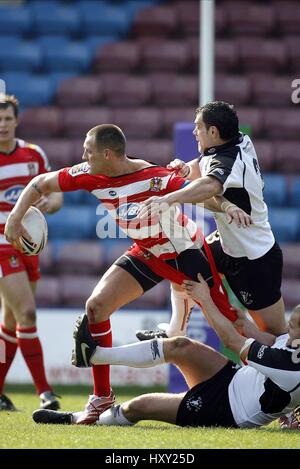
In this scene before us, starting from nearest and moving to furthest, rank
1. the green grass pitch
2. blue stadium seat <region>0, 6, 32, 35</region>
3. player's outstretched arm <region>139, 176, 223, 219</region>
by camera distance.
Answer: the green grass pitch → player's outstretched arm <region>139, 176, 223, 219</region> → blue stadium seat <region>0, 6, 32, 35</region>

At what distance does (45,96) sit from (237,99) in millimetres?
2469

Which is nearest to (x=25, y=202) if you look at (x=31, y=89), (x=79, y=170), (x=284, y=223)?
(x=79, y=170)

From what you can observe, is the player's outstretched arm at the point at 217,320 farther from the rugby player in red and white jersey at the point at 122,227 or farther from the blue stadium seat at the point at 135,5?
the blue stadium seat at the point at 135,5

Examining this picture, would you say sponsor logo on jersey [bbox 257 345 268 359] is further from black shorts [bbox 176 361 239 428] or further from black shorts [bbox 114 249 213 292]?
black shorts [bbox 114 249 213 292]

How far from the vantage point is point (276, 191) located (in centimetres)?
1220

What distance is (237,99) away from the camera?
43.3ft

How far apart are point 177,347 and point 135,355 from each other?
0.88ft

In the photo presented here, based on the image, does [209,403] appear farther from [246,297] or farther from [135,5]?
[135,5]

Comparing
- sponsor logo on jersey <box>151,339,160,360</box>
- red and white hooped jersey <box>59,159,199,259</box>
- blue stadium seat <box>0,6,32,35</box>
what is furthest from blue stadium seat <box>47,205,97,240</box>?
sponsor logo on jersey <box>151,339,160,360</box>

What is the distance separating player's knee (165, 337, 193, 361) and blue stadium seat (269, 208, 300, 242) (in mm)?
6125

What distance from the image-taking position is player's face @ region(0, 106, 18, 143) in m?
7.71
